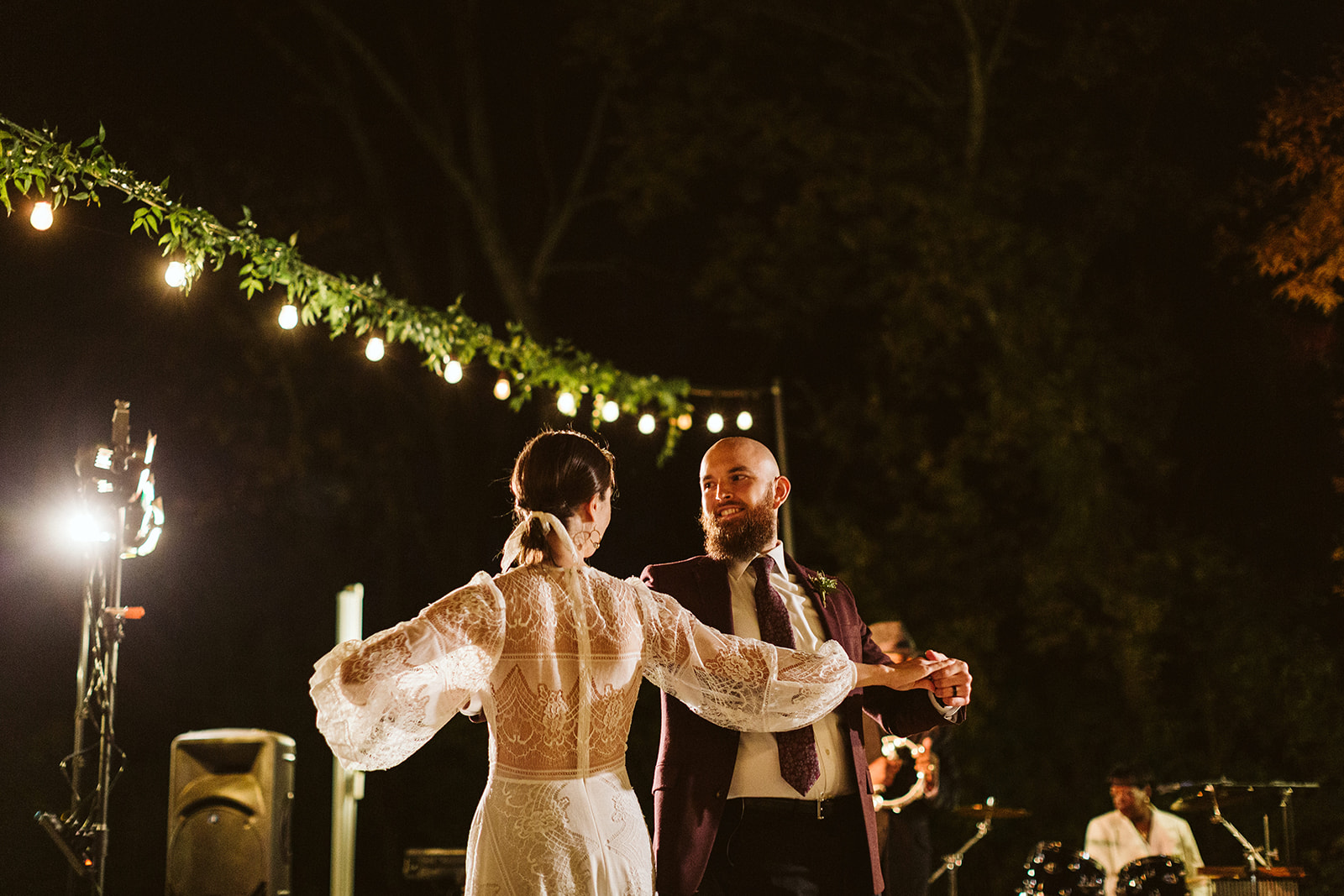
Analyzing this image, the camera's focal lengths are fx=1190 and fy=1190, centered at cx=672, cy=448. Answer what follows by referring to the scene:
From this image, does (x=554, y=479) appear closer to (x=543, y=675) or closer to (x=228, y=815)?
(x=543, y=675)

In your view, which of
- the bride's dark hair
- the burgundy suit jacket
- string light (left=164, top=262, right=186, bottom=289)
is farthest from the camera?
string light (left=164, top=262, right=186, bottom=289)

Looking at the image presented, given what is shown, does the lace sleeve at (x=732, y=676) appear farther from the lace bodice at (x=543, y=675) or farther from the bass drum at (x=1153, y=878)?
the bass drum at (x=1153, y=878)

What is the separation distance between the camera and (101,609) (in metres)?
4.77

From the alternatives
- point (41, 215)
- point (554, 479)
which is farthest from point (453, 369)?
point (554, 479)

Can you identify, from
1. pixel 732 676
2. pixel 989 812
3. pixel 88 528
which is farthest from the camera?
pixel 989 812

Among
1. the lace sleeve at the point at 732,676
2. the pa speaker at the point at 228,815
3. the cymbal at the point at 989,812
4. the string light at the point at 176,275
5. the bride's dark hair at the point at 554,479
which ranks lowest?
the cymbal at the point at 989,812

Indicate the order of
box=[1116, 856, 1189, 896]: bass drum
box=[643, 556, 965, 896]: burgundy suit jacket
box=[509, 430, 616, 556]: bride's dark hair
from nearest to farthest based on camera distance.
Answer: box=[509, 430, 616, 556]: bride's dark hair → box=[643, 556, 965, 896]: burgundy suit jacket → box=[1116, 856, 1189, 896]: bass drum

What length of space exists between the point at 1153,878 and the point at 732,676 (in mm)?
4798

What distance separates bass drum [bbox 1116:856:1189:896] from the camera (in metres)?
6.29

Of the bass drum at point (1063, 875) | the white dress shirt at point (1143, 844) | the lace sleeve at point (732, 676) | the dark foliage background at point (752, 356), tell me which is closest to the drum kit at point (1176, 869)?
the bass drum at point (1063, 875)

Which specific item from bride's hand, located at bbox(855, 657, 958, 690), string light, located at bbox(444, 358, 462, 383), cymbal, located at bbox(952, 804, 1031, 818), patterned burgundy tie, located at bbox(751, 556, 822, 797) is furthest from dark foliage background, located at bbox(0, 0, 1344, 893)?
bride's hand, located at bbox(855, 657, 958, 690)

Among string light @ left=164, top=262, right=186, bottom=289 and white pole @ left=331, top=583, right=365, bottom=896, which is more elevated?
string light @ left=164, top=262, right=186, bottom=289

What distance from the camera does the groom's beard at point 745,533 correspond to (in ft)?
10.3

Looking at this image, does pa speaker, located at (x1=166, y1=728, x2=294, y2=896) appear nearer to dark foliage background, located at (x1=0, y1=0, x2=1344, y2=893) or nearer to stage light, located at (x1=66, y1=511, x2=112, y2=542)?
stage light, located at (x1=66, y1=511, x2=112, y2=542)
